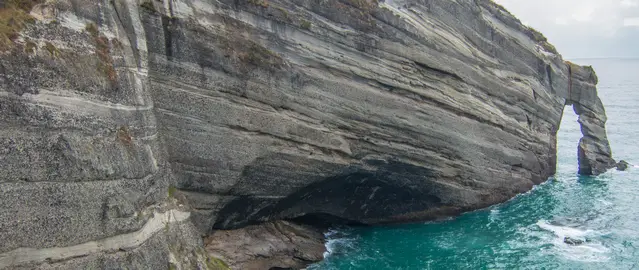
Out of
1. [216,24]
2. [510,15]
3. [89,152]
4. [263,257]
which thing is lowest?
[263,257]

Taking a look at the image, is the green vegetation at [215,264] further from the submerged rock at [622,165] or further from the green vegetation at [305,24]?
the submerged rock at [622,165]

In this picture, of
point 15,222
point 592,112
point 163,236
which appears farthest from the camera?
point 592,112

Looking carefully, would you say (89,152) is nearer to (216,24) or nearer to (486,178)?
(216,24)

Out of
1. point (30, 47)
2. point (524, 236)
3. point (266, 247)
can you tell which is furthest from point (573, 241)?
point (30, 47)

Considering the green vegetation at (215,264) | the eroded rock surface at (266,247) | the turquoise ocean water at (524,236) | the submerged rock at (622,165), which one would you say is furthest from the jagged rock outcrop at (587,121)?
the green vegetation at (215,264)

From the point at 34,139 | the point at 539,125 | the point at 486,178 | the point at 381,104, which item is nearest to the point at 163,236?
the point at 34,139

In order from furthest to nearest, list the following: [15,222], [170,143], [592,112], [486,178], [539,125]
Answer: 1. [592,112]
2. [539,125]
3. [486,178]
4. [170,143]
5. [15,222]

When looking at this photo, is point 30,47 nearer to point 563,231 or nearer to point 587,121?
point 563,231
